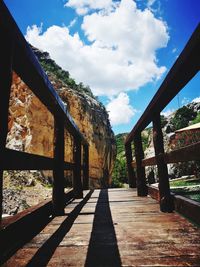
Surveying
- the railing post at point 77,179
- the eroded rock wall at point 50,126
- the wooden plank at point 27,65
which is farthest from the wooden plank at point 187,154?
the eroded rock wall at point 50,126

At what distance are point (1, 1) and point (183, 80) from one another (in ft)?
4.07

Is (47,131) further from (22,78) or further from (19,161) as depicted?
(19,161)

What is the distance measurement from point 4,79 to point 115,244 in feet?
3.65

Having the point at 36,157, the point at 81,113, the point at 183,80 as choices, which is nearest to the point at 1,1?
the point at 36,157

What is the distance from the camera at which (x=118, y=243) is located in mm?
1368

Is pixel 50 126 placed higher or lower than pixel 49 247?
higher

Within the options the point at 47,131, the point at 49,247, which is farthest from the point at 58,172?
the point at 47,131

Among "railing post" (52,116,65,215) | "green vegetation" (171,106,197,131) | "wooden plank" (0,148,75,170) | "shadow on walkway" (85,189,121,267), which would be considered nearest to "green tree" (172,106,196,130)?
"green vegetation" (171,106,197,131)

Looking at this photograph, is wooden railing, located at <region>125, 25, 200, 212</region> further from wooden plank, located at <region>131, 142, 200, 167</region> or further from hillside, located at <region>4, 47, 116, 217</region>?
hillside, located at <region>4, 47, 116, 217</region>

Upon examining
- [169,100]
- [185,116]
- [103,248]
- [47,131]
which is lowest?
[103,248]

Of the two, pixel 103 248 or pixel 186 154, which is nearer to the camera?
pixel 103 248

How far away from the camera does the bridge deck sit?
3.62 ft

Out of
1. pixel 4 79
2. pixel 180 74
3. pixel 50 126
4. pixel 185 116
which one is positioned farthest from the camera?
pixel 185 116

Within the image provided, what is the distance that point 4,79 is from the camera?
107 cm
